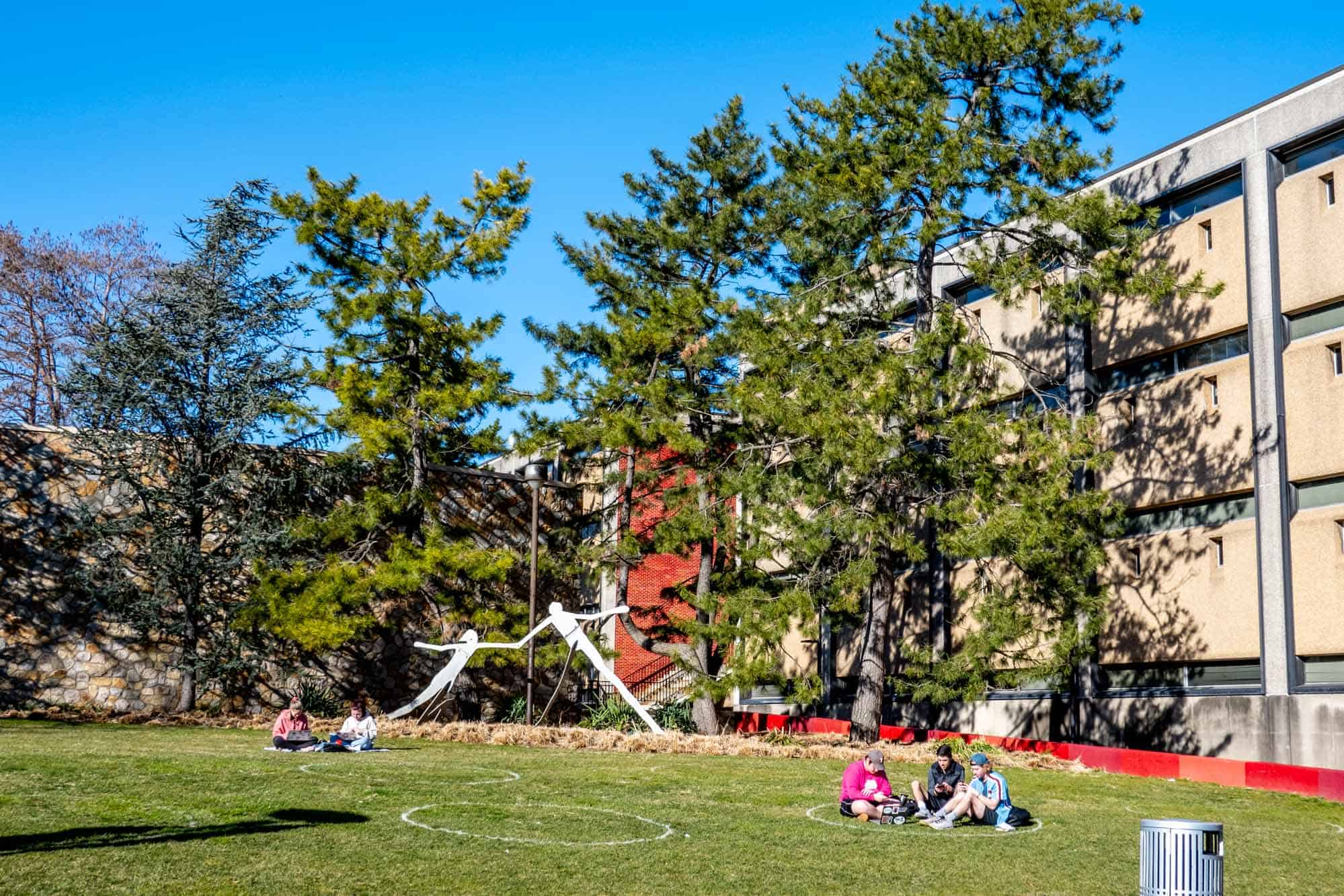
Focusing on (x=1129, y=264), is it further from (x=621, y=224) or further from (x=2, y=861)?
(x=2, y=861)

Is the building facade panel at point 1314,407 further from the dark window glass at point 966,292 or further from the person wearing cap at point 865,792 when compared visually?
the person wearing cap at point 865,792

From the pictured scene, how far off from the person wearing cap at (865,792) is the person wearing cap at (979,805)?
53cm

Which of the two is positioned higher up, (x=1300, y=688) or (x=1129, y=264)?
(x=1129, y=264)

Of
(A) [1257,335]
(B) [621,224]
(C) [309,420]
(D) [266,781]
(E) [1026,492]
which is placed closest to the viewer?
(D) [266,781]

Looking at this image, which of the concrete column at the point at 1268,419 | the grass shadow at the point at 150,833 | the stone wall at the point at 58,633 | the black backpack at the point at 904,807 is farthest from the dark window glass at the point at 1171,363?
the grass shadow at the point at 150,833

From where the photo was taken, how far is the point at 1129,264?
22.0m

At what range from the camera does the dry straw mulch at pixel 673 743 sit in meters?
21.1

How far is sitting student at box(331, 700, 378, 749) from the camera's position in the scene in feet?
61.8

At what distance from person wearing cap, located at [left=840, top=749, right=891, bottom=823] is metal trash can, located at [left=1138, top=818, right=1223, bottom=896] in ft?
18.8

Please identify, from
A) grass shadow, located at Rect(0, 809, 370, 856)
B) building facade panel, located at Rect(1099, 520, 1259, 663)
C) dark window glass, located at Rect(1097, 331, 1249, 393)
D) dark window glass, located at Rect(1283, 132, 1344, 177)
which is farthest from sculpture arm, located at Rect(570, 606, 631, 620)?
dark window glass, located at Rect(1283, 132, 1344, 177)

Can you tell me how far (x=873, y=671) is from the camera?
82.2ft

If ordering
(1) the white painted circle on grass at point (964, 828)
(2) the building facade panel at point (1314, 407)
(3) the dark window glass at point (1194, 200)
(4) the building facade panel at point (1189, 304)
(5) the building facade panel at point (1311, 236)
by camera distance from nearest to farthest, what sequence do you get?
(1) the white painted circle on grass at point (964, 828) < (2) the building facade panel at point (1314, 407) < (5) the building facade panel at point (1311, 236) < (4) the building facade panel at point (1189, 304) < (3) the dark window glass at point (1194, 200)

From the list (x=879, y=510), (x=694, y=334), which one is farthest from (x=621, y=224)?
(x=879, y=510)

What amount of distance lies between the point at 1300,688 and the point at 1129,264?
7.74 metres
